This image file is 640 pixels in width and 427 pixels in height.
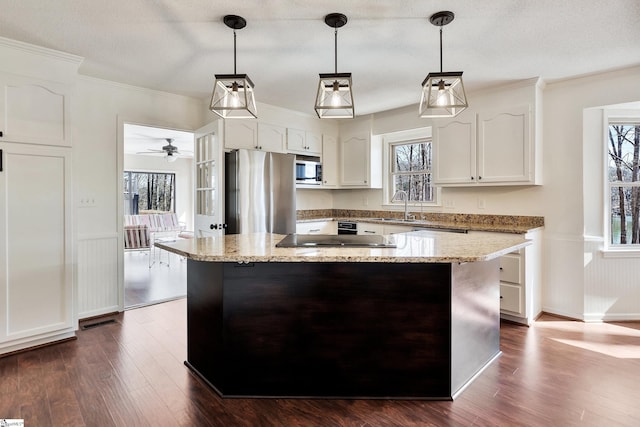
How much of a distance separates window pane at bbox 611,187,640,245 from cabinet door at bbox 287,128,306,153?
353 centimetres

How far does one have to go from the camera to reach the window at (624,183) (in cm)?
345

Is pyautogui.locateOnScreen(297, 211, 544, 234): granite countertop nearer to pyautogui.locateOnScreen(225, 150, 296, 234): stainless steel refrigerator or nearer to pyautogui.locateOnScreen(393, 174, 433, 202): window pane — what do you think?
pyautogui.locateOnScreen(393, 174, 433, 202): window pane

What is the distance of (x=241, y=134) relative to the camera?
13.5ft

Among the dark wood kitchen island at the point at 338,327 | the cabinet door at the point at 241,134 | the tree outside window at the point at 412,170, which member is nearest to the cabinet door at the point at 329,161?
the tree outside window at the point at 412,170

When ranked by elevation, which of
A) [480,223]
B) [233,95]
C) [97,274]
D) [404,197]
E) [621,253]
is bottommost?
[97,274]

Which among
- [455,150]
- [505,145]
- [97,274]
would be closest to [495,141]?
[505,145]

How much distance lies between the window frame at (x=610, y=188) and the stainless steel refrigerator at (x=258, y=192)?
3.29 metres

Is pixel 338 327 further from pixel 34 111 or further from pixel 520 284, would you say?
pixel 34 111

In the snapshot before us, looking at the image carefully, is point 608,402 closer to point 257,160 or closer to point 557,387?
point 557,387

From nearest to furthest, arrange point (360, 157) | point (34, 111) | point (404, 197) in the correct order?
point (34, 111) → point (404, 197) → point (360, 157)

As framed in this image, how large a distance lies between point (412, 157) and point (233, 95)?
325cm

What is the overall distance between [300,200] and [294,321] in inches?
131

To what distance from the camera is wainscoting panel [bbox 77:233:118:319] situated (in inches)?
133

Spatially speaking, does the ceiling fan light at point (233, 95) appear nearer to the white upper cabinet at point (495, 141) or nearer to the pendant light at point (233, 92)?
the pendant light at point (233, 92)
